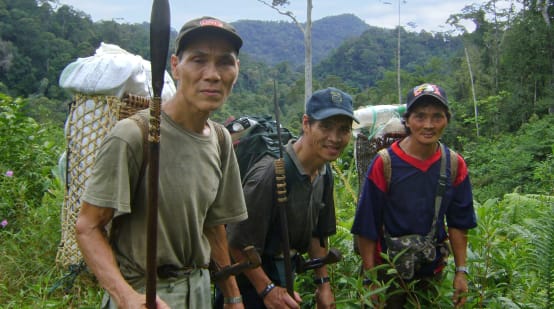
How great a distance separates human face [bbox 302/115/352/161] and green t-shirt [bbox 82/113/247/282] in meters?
0.61

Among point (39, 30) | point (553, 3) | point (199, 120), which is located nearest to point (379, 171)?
point (199, 120)

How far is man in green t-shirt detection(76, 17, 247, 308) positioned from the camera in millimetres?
1510

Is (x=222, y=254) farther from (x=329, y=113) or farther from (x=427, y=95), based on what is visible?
(x=427, y=95)

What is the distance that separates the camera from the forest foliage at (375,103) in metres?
2.87

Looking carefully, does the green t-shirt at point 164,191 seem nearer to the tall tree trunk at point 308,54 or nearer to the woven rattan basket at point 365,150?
the woven rattan basket at point 365,150

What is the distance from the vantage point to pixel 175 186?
5.51 feet

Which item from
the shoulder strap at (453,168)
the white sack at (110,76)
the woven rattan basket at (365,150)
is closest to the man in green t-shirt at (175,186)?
the shoulder strap at (453,168)

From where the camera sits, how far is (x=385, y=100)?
1620 inches

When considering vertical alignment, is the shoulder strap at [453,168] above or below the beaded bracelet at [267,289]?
above

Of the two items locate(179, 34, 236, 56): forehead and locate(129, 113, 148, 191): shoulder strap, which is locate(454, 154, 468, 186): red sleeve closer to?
locate(179, 34, 236, 56): forehead

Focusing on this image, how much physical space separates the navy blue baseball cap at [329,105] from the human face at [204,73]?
0.72 m

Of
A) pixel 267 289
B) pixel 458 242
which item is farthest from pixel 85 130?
pixel 458 242

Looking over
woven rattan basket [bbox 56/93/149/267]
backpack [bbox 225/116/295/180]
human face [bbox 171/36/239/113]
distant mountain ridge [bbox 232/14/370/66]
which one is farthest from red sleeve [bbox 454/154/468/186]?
distant mountain ridge [bbox 232/14/370/66]

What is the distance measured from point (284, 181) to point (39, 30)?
46278 mm
